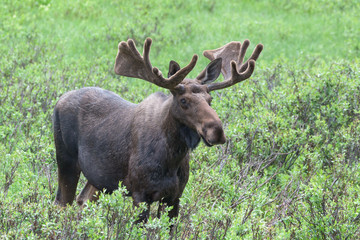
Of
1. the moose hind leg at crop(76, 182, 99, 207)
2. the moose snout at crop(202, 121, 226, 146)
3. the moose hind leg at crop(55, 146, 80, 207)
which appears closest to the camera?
the moose snout at crop(202, 121, 226, 146)

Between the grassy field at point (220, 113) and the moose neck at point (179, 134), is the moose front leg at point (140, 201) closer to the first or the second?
the grassy field at point (220, 113)

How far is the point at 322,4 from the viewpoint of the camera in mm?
16797

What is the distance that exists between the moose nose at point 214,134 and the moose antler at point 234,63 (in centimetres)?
67

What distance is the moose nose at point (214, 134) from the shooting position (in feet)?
17.1

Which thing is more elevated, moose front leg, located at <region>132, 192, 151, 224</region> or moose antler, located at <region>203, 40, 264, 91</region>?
moose antler, located at <region>203, 40, 264, 91</region>

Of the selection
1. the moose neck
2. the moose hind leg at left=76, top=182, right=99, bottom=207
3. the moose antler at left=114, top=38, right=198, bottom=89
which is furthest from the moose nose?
the moose hind leg at left=76, top=182, right=99, bottom=207

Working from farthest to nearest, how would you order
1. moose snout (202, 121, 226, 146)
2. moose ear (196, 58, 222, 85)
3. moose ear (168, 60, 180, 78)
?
moose ear (196, 58, 222, 85), moose ear (168, 60, 180, 78), moose snout (202, 121, 226, 146)

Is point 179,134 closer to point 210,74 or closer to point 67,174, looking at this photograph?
point 210,74

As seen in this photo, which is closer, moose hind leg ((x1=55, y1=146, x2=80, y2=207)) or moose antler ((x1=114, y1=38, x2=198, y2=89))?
moose antler ((x1=114, y1=38, x2=198, y2=89))

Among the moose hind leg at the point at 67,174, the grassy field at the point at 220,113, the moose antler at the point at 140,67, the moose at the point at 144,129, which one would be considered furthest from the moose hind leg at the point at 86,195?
the moose antler at the point at 140,67

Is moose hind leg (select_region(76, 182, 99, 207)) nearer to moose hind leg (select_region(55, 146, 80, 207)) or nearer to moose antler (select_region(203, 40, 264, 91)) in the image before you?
moose hind leg (select_region(55, 146, 80, 207))

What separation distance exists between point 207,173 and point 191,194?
1.44ft

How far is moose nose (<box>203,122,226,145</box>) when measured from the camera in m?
5.21

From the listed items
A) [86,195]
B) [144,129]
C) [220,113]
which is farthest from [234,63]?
[220,113]
